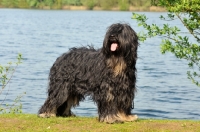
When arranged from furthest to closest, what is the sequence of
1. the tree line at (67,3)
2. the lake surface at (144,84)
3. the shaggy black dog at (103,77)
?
the tree line at (67,3)
the lake surface at (144,84)
the shaggy black dog at (103,77)

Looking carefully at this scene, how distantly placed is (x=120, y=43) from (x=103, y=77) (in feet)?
2.78

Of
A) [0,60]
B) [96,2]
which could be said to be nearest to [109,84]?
[0,60]

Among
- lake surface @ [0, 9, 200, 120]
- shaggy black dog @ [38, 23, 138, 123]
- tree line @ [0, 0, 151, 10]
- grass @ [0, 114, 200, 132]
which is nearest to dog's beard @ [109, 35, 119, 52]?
shaggy black dog @ [38, 23, 138, 123]

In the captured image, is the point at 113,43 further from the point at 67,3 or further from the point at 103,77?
the point at 67,3

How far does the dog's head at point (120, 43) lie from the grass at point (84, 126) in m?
1.33

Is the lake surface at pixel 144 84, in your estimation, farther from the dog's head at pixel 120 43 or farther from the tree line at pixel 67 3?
the tree line at pixel 67 3

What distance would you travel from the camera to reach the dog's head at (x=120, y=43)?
33.2 feet

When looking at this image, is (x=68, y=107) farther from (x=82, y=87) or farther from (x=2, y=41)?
(x=2, y=41)

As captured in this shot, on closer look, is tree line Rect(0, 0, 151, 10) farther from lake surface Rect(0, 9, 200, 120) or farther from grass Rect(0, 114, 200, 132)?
grass Rect(0, 114, 200, 132)

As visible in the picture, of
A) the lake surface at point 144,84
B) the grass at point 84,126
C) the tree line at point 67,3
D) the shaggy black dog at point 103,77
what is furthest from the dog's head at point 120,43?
the tree line at point 67,3

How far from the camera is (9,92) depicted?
21500 millimetres

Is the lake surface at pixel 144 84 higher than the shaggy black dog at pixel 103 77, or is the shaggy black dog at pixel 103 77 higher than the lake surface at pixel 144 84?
the shaggy black dog at pixel 103 77

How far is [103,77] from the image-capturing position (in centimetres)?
1057

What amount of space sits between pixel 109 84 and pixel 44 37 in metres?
40.9
